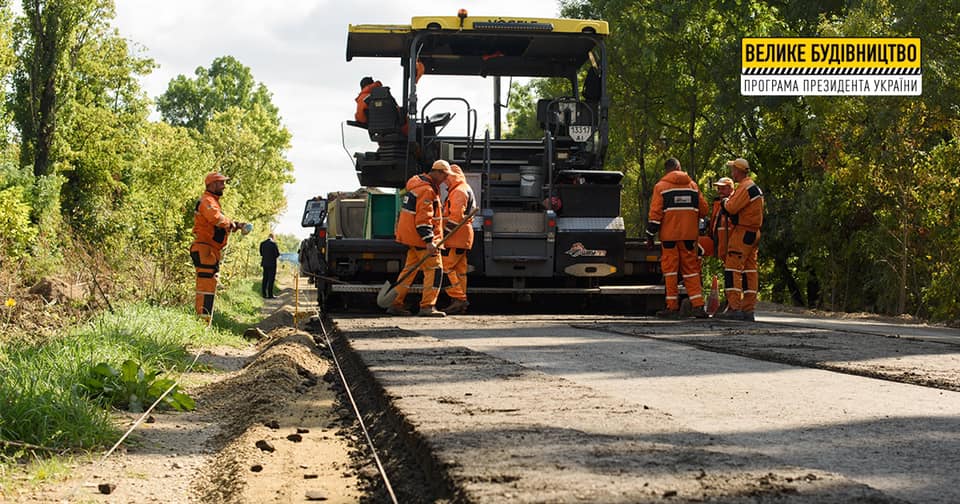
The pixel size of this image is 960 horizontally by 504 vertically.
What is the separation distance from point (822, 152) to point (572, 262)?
15.0 metres

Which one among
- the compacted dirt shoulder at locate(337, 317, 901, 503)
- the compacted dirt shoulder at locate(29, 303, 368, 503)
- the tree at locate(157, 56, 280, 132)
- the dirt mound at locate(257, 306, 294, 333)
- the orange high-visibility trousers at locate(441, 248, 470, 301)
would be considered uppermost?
the tree at locate(157, 56, 280, 132)

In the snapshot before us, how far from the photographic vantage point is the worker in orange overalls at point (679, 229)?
47.6 feet

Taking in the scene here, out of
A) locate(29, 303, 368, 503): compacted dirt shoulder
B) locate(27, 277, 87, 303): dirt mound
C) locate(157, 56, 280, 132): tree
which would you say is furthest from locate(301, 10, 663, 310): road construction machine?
locate(157, 56, 280, 132): tree

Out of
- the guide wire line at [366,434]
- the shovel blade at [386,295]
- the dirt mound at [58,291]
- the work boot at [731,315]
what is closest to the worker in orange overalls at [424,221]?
the shovel blade at [386,295]

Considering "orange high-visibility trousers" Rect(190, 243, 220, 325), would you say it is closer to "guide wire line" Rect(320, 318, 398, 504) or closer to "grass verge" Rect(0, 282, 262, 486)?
"grass verge" Rect(0, 282, 262, 486)

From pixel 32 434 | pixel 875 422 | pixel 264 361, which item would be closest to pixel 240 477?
A: pixel 32 434

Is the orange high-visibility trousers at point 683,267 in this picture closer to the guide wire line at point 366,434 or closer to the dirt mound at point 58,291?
the guide wire line at point 366,434

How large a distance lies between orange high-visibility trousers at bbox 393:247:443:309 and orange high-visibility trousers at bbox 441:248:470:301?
14 centimetres

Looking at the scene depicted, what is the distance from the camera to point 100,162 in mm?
46344

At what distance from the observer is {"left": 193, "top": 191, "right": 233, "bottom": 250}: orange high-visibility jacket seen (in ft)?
47.6

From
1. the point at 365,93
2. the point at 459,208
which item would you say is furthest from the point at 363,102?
the point at 459,208

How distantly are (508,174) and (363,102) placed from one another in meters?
2.02

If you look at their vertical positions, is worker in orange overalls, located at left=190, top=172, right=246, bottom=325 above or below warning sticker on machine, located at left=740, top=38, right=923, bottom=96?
below

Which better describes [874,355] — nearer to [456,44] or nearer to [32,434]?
[32,434]
